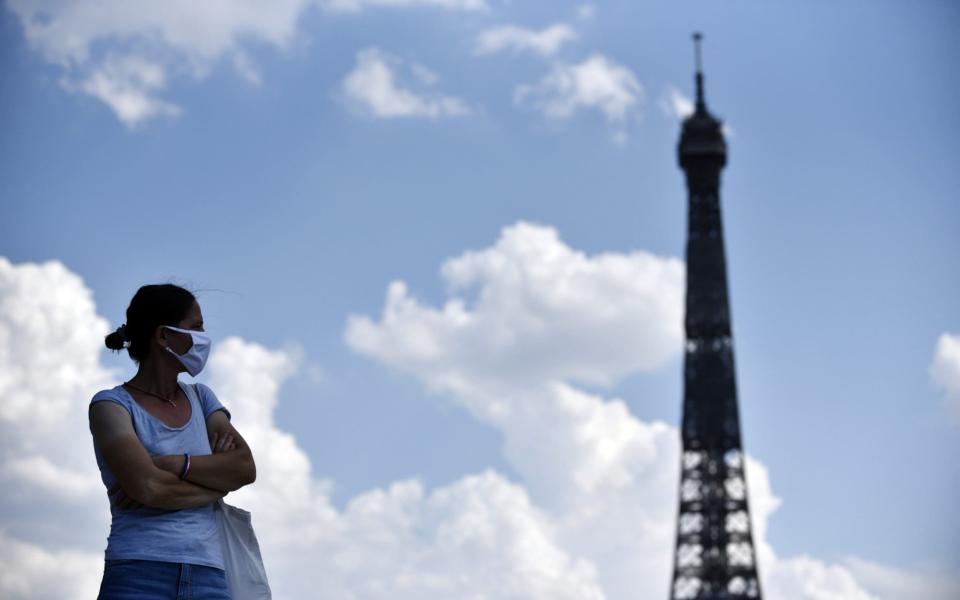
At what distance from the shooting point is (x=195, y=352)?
619 centimetres

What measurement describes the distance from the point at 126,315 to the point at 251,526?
3.64 ft

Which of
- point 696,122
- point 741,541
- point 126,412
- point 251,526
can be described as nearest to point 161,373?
point 126,412

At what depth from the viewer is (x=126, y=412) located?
19.9ft

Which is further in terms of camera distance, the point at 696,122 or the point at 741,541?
the point at 696,122

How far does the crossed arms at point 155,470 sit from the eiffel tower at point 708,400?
68.4 metres

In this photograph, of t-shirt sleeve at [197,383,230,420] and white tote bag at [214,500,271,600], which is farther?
t-shirt sleeve at [197,383,230,420]

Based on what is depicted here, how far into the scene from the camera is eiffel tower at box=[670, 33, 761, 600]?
7256cm

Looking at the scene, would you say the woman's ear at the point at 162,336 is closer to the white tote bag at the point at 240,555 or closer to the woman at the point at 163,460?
the woman at the point at 163,460

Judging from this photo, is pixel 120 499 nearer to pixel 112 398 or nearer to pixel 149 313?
pixel 112 398

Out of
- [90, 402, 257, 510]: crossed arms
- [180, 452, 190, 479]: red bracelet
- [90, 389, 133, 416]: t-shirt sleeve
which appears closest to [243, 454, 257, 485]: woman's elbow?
[90, 402, 257, 510]: crossed arms

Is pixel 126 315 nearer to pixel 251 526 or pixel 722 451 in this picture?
pixel 251 526

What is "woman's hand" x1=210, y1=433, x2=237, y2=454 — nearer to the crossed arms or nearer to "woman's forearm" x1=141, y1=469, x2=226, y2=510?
the crossed arms

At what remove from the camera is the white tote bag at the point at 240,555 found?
611 cm

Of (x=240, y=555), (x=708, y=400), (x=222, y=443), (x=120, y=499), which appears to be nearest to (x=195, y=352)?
(x=222, y=443)
